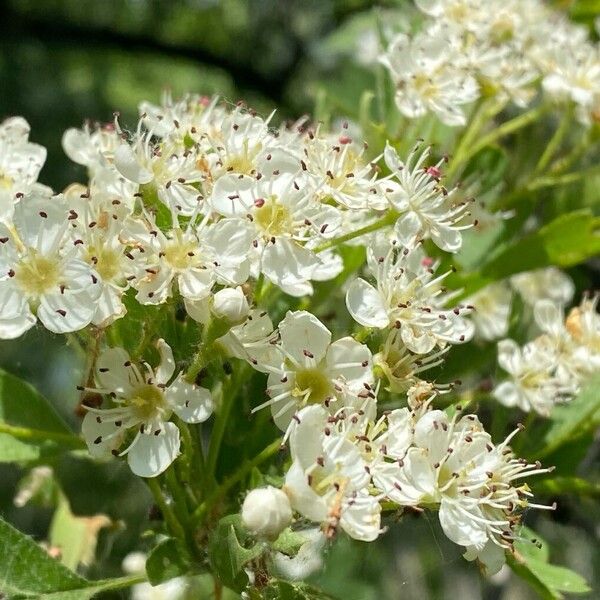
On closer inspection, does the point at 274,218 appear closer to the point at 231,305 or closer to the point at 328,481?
the point at 231,305

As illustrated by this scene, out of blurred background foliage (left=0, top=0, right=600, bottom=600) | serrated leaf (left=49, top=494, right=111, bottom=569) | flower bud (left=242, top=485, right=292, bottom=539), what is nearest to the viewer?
flower bud (left=242, top=485, right=292, bottom=539)

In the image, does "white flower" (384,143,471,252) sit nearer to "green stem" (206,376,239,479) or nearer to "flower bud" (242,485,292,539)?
"green stem" (206,376,239,479)

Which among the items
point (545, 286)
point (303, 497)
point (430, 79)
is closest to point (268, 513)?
point (303, 497)

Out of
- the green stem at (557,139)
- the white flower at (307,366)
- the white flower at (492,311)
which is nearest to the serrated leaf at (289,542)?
the white flower at (307,366)

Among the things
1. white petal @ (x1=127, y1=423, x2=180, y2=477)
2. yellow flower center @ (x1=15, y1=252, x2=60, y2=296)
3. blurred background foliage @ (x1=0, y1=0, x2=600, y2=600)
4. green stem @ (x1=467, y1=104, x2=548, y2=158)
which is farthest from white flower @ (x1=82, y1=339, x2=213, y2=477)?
blurred background foliage @ (x1=0, y1=0, x2=600, y2=600)

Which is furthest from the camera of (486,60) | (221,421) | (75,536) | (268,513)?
(75,536)
